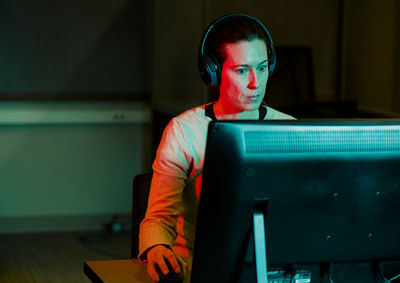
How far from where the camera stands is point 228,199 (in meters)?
0.98

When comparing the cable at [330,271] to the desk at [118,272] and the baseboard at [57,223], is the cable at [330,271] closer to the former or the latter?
the desk at [118,272]

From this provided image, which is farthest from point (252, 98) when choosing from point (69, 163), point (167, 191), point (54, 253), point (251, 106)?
point (69, 163)

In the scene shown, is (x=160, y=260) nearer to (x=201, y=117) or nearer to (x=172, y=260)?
(x=172, y=260)

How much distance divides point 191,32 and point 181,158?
1868 mm

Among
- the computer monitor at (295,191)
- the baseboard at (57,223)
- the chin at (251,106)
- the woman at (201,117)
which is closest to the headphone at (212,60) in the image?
the woman at (201,117)

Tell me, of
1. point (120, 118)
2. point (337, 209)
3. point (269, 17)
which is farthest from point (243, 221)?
point (120, 118)

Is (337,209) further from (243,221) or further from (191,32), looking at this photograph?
(191,32)

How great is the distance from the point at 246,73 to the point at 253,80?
0.03 m

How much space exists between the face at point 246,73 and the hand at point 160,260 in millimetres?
379

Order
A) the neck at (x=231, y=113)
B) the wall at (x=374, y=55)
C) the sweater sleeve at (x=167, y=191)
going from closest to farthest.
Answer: the sweater sleeve at (x=167, y=191) < the neck at (x=231, y=113) < the wall at (x=374, y=55)

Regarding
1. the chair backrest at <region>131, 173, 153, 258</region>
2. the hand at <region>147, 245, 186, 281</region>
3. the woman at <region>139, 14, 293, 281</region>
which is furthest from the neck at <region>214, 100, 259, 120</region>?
the hand at <region>147, 245, 186, 281</region>

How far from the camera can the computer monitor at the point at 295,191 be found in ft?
3.19

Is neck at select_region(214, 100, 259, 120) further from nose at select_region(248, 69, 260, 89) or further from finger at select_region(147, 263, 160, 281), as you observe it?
finger at select_region(147, 263, 160, 281)

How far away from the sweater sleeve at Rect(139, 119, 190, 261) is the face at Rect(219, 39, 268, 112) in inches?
6.6
